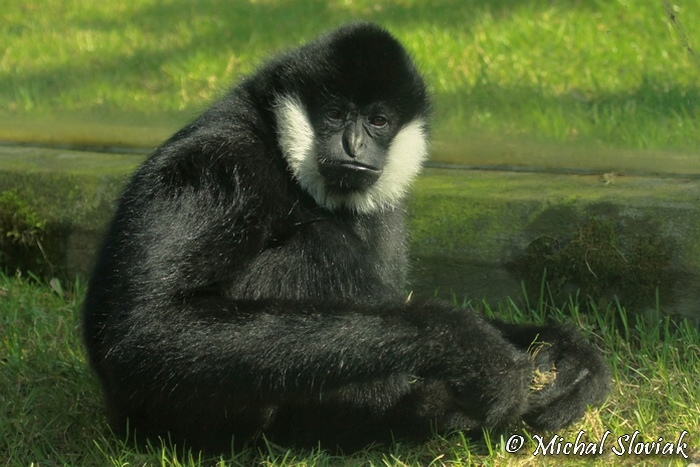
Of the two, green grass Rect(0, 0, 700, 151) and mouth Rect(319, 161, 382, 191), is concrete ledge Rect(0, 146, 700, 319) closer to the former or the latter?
green grass Rect(0, 0, 700, 151)

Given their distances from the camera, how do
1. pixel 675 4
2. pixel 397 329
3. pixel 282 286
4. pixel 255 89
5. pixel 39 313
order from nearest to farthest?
pixel 397 329
pixel 282 286
pixel 255 89
pixel 39 313
pixel 675 4

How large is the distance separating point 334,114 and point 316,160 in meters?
0.29

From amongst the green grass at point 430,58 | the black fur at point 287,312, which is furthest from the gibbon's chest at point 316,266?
the green grass at point 430,58

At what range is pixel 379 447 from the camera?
4359mm

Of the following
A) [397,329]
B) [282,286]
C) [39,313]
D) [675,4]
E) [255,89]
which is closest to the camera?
[397,329]

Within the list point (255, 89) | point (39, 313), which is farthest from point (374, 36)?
point (39, 313)

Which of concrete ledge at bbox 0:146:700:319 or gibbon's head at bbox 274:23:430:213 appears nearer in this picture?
gibbon's head at bbox 274:23:430:213

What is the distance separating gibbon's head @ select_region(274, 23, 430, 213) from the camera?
4414 mm

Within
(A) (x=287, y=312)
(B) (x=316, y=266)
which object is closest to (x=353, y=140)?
(B) (x=316, y=266)

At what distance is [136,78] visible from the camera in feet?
26.1

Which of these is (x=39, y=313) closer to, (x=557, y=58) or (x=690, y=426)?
(x=690, y=426)

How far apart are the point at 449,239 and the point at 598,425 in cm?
175

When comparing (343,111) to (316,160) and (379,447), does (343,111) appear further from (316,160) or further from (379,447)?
(379,447)

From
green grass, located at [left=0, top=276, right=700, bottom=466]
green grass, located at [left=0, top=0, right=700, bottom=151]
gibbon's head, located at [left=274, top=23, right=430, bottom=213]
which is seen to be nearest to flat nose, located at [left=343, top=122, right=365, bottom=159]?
gibbon's head, located at [left=274, top=23, right=430, bottom=213]
